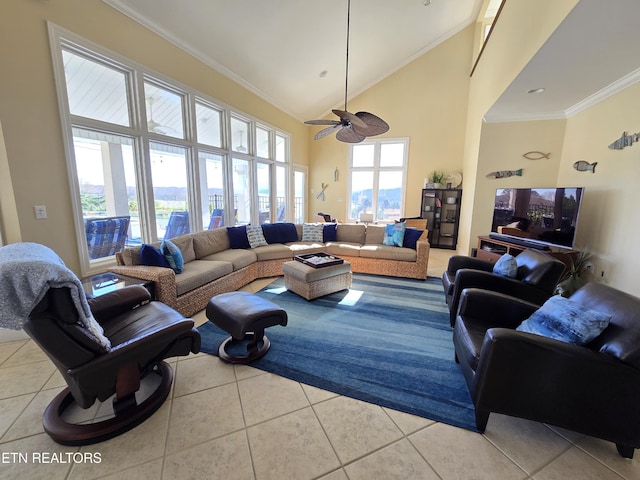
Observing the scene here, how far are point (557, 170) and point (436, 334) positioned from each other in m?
4.02

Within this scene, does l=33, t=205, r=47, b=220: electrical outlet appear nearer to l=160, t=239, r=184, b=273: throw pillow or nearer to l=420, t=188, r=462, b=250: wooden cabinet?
l=160, t=239, r=184, b=273: throw pillow

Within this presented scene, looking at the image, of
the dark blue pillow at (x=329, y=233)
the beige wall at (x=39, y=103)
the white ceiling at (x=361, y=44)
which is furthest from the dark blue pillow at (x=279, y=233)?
the white ceiling at (x=361, y=44)

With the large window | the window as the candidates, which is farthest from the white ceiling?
the window

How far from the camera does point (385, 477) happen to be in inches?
52.8

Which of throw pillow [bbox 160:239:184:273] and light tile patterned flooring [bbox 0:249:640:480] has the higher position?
throw pillow [bbox 160:239:184:273]

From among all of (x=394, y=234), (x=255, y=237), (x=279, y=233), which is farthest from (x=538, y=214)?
(x=255, y=237)

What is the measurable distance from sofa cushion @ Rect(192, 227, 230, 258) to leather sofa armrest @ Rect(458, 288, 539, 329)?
332 centimetres

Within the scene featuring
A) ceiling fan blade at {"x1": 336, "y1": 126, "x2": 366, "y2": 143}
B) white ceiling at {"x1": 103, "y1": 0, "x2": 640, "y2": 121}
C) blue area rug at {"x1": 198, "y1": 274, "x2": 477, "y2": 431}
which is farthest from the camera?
ceiling fan blade at {"x1": 336, "y1": 126, "x2": 366, "y2": 143}

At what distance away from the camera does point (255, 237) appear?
457 cm

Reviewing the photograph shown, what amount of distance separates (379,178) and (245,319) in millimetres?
6613

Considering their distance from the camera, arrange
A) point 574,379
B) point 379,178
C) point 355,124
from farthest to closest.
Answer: point 379,178 < point 355,124 < point 574,379

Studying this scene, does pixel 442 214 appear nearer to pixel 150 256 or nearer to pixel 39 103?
pixel 150 256

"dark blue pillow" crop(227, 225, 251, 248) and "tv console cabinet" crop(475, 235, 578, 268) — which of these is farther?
"dark blue pillow" crop(227, 225, 251, 248)

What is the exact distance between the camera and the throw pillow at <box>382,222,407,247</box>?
15.1 feet
